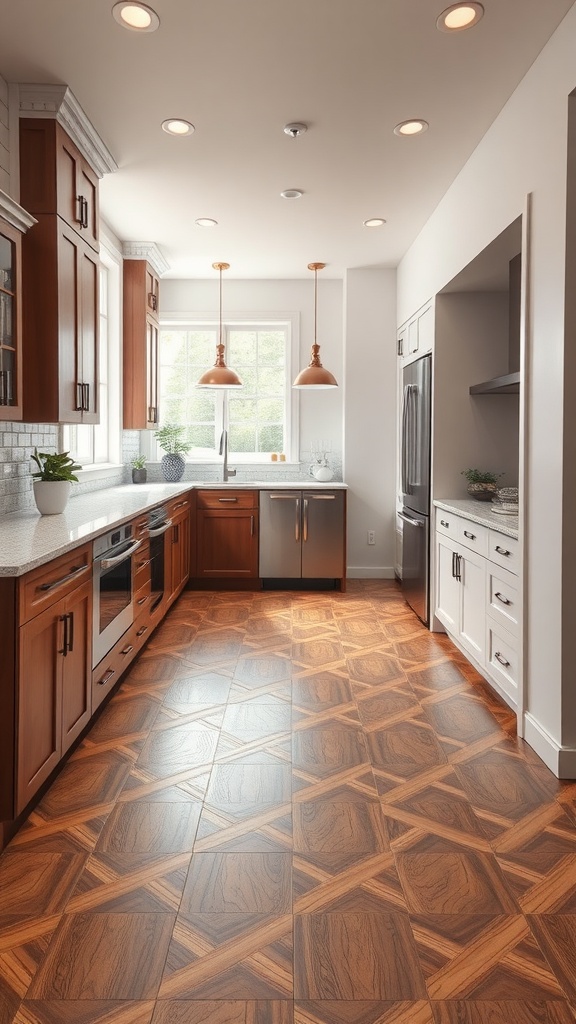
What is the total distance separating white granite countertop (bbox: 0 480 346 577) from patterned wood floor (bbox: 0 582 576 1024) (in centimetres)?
85

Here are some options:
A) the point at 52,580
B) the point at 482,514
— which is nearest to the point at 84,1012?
the point at 52,580

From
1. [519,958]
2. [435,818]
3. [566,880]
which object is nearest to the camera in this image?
[519,958]

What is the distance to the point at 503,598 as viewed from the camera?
321 centimetres

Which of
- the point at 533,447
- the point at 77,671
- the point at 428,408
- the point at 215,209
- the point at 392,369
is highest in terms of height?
the point at 215,209

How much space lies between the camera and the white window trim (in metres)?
6.65

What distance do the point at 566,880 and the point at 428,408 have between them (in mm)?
3176

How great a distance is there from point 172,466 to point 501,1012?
5.33 metres

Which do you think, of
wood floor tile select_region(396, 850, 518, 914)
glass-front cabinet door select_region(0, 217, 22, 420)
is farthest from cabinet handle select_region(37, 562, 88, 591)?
wood floor tile select_region(396, 850, 518, 914)

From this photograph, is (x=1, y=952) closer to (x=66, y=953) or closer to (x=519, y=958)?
(x=66, y=953)

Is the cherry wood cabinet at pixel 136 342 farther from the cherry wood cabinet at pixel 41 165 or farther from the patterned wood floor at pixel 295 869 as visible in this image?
the patterned wood floor at pixel 295 869

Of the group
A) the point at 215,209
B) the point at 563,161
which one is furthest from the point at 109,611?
the point at 215,209

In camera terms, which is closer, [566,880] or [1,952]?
[1,952]

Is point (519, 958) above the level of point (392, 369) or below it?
below

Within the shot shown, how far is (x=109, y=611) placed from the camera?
10.2 ft
